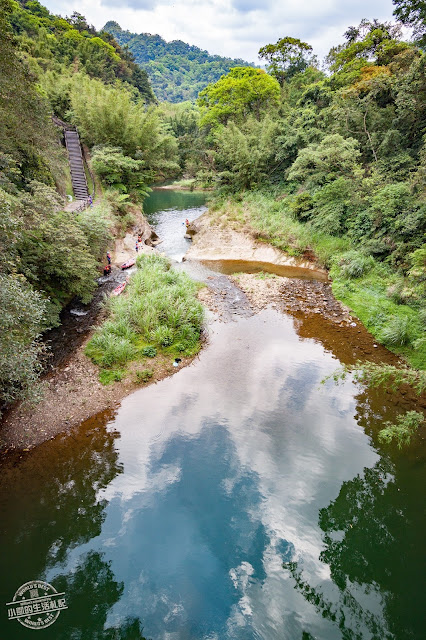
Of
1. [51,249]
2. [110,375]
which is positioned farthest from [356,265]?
[51,249]

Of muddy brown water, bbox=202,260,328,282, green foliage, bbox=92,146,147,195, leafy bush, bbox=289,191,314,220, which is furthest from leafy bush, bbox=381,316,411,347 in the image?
green foliage, bbox=92,146,147,195

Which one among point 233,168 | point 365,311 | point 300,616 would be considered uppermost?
point 233,168

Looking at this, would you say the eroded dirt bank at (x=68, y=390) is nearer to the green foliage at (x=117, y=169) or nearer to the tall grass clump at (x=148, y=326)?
the tall grass clump at (x=148, y=326)

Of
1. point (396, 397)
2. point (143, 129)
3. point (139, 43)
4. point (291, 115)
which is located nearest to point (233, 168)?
point (291, 115)

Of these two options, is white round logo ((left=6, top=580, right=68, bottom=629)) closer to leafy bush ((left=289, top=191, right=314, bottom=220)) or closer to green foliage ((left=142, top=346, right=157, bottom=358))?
green foliage ((left=142, top=346, right=157, bottom=358))

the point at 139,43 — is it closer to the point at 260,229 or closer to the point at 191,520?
the point at 260,229

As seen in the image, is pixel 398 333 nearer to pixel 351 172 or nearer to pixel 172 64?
pixel 351 172
